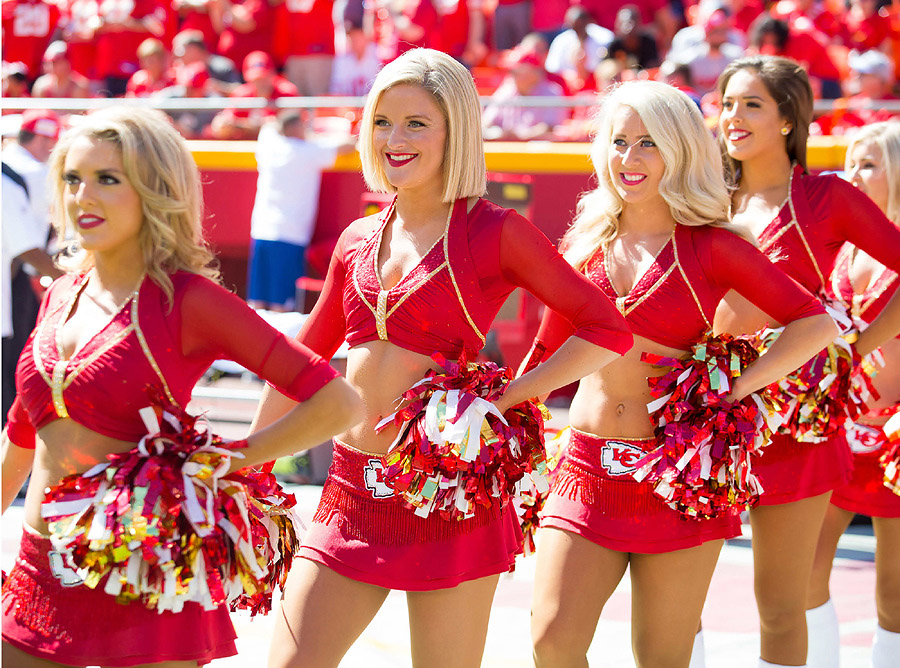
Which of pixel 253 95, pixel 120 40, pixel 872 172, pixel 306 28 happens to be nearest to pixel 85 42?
pixel 120 40

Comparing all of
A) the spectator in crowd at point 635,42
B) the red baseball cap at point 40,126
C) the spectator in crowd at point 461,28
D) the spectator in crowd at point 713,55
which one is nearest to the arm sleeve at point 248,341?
the red baseball cap at point 40,126

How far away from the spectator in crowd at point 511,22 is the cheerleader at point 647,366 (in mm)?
8562

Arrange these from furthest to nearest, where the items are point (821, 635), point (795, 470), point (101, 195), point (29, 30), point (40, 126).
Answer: point (29, 30) → point (40, 126) → point (821, 635) → point (795, 470) → point (101, 195)

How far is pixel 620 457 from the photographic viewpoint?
3.16m

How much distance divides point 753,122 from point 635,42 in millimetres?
6871

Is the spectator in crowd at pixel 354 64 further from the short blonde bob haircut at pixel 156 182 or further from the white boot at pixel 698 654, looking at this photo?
the short blonde bob haircut at pixel 156 182

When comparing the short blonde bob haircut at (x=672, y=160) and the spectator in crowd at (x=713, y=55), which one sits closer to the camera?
the short blonde bob haircut at (x=672, y=160)

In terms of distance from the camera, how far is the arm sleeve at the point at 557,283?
2.81 m

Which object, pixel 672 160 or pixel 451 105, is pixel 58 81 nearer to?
pixel 672 160

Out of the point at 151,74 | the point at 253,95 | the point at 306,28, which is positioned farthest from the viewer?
the point at 151,74

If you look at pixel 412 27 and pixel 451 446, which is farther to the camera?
pixel 412 27

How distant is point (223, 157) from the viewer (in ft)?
32.0

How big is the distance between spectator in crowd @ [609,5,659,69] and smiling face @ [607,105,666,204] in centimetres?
732

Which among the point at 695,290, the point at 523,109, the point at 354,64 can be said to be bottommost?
the point at 695,290
